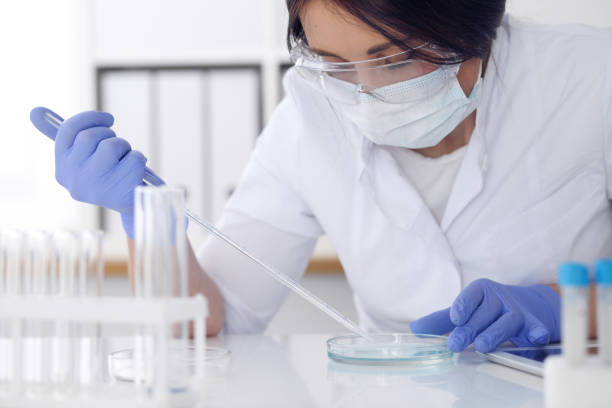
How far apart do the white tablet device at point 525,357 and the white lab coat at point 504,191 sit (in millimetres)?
348

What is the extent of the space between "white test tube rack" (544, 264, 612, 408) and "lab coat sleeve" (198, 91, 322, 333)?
42.6 inches

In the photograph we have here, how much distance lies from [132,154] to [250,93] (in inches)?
121

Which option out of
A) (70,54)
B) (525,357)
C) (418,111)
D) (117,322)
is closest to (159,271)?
(117,322)

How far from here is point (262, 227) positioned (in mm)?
1662

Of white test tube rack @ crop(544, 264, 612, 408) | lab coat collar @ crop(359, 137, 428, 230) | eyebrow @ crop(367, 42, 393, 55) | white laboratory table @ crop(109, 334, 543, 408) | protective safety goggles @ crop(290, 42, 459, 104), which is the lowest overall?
white laboratory table @ crop(109, 334, 543, 408)

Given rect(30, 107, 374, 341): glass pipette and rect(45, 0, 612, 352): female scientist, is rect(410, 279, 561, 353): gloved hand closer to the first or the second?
rect(45, 0, 612, 352): female scientist

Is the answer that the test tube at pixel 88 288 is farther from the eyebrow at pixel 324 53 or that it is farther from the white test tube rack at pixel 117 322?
the eyebrow at pixel 324 53

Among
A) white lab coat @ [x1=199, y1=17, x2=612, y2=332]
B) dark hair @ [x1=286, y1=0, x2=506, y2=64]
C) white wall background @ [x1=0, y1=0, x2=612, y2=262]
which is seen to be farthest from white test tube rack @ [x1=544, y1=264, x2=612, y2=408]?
white wall background @ [x1=0, y1=0, x2=612, y2=262]

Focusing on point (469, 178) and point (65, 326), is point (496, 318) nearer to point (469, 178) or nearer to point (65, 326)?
point (469, 178)

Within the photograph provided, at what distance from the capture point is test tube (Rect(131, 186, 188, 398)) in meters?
0.67

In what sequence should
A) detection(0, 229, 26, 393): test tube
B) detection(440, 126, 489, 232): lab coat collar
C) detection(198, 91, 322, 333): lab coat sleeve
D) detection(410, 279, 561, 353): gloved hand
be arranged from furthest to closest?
1. detection(198, 91, 322, 333): lab coat sleeve
2. detection(440, 126, 489, 232): lab coat collar
3. detection(410, 279, 561, 353): gloved hand
4. detection(0, 229, 26, 393): test tube

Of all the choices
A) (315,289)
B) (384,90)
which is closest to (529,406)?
(384,90)

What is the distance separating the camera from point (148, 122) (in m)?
4.17

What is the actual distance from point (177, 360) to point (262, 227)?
96cm
